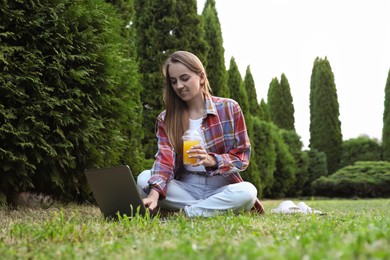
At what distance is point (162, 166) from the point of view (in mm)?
3561

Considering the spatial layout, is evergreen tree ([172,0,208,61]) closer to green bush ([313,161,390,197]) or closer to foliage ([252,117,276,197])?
foliage ([252,117,276,197])

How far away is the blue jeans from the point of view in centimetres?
340

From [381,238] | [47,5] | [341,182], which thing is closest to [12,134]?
[47,5]

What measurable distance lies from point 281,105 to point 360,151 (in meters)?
4.09

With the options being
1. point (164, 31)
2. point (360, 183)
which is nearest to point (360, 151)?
point (360, 183)

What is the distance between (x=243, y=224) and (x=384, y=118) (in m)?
20.1

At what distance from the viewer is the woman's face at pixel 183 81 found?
11.6 feet

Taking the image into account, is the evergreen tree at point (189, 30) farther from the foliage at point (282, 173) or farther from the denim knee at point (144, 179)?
the foliage at point (282, 173)

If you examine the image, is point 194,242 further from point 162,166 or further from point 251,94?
point 251,94

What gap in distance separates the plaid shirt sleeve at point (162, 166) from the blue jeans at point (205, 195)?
3.9 inches

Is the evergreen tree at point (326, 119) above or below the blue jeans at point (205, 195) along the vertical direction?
above

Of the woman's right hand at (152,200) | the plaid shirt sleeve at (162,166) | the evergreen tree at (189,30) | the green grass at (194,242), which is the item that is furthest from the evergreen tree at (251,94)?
the green grass at (194,242)

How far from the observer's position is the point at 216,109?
12.4ft

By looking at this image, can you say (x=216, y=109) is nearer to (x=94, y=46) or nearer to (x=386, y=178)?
(x=94, y=46)
